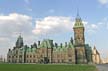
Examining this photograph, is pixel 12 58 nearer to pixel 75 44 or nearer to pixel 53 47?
pixel 53 47

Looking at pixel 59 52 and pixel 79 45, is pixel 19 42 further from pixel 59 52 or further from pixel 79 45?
pixel 79 45

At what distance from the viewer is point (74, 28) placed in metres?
166

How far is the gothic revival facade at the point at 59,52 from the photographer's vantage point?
160100 mm

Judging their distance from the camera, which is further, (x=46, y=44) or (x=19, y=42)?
(x=19, y=42)

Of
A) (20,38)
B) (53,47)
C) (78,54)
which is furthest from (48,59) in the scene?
(20,38)

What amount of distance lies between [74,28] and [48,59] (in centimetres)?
2563

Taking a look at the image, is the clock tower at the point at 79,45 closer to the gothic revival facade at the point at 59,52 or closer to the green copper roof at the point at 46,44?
the gothic revival facade at the point at 59,52

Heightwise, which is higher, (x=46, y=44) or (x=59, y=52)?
(x=46, y=44)

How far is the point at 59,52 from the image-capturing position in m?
165

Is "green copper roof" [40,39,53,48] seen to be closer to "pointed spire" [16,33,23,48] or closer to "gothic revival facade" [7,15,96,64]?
"gothic revival facade" [7,15,96,64]

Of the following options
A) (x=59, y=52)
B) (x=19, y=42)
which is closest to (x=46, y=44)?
(x=59, y=52)

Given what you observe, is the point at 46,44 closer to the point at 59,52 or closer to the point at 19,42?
the point at 59,52

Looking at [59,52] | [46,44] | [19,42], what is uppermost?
[19,42]

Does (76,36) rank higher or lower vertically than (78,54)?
higher
